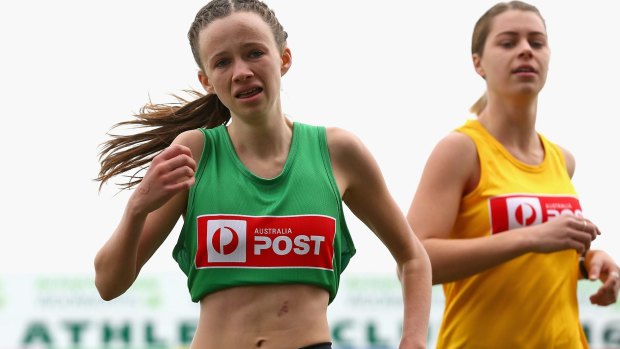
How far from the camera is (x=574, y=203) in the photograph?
438 centimetres

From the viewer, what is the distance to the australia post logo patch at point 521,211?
4.26 m

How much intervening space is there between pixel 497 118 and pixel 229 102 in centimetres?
135

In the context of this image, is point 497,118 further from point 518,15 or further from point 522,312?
point 522,312

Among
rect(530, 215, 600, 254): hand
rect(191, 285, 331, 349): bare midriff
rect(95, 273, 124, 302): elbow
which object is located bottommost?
rect(191, 285, 331, 349): bare midriff

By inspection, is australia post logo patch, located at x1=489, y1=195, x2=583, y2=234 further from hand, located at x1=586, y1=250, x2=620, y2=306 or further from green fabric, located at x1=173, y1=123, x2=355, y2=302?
green fabric, located at x1=173, y1=123, x2=355, y2=302

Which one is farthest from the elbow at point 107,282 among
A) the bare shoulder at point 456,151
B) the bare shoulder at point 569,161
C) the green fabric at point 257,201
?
the bare shoulder at point 569,161

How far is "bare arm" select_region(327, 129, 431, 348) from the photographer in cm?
358

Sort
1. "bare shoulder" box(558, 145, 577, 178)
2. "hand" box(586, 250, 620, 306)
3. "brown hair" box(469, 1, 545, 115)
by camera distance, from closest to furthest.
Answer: "hand" box(586, 250, 620, 306) < "brown hair" box(469, 1, 545, 115) < "bare shoulder" box(558, 145, 577, 178)

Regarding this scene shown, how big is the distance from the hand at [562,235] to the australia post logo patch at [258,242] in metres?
0.92

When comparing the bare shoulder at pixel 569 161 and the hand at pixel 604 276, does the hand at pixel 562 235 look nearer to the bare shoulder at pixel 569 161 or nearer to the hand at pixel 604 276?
the hand at pixel 604 276

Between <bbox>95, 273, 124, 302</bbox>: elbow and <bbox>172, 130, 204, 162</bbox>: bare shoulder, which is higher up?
<bbox>172, 130, 204, 162</bbox>: bare shoulder

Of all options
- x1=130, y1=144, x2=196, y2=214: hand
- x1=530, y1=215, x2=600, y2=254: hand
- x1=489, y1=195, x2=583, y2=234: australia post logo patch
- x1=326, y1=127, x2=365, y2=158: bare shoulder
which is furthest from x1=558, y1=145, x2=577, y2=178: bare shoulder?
x1=130, y1=144, x2=196, y2=214: hand

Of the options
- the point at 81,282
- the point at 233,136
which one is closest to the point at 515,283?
the point at 233,136

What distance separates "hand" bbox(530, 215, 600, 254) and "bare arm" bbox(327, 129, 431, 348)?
1.68ft
